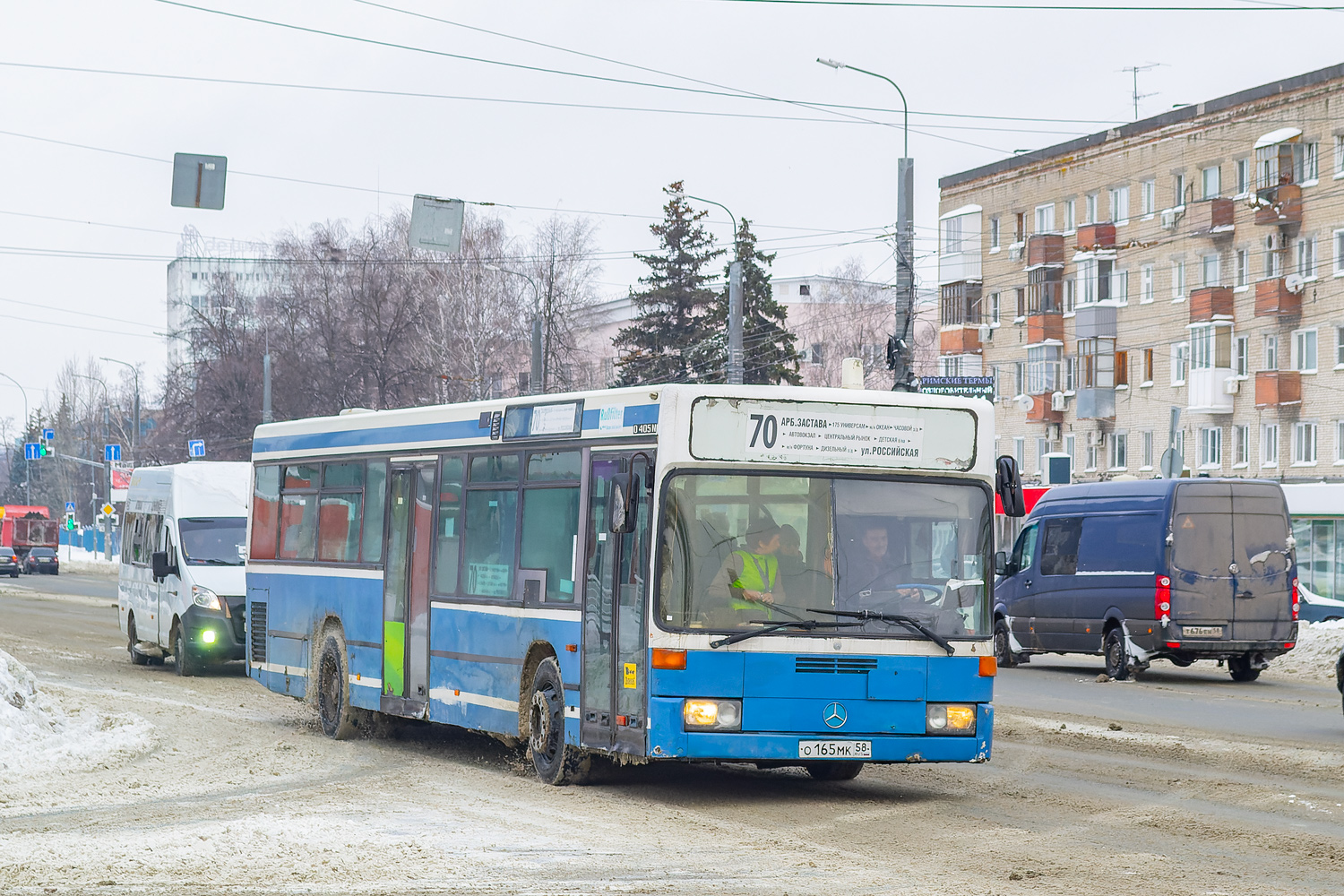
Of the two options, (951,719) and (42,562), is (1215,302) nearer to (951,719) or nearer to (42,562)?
(42,562)

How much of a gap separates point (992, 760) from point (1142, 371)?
48524 mm

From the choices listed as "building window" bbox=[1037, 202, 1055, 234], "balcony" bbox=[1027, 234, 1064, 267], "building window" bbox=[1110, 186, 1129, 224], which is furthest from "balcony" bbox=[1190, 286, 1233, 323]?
"building window" bbox=[1037, 202, 1055, 234]

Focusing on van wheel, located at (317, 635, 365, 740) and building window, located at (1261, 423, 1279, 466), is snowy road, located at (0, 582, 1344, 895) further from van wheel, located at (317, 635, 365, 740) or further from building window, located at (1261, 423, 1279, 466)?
building window, located at (1261, 423, 1279, 466)

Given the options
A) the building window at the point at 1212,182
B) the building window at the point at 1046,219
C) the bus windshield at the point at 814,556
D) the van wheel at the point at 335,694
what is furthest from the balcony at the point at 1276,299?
the bus windshield at the point at 814,556

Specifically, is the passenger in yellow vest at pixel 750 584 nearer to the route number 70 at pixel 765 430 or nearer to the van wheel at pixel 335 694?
the route number 70 at pixel 765 430

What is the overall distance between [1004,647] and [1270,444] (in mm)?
29227

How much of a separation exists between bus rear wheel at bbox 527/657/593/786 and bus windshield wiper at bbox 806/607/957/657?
2.06 metres

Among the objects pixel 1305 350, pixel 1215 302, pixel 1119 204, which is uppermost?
pixel 1119 204

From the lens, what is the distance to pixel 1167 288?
60406mm

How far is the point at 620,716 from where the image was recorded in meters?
12.2

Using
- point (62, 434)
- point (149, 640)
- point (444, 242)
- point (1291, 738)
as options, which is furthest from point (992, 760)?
point (62, 434)

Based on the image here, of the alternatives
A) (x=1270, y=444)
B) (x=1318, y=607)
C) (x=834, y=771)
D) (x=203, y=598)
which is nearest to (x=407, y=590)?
(x=834, y=771)

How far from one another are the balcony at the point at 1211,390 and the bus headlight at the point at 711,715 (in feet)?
156

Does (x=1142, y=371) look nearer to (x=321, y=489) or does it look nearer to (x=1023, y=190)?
(x=1023, y=190)
